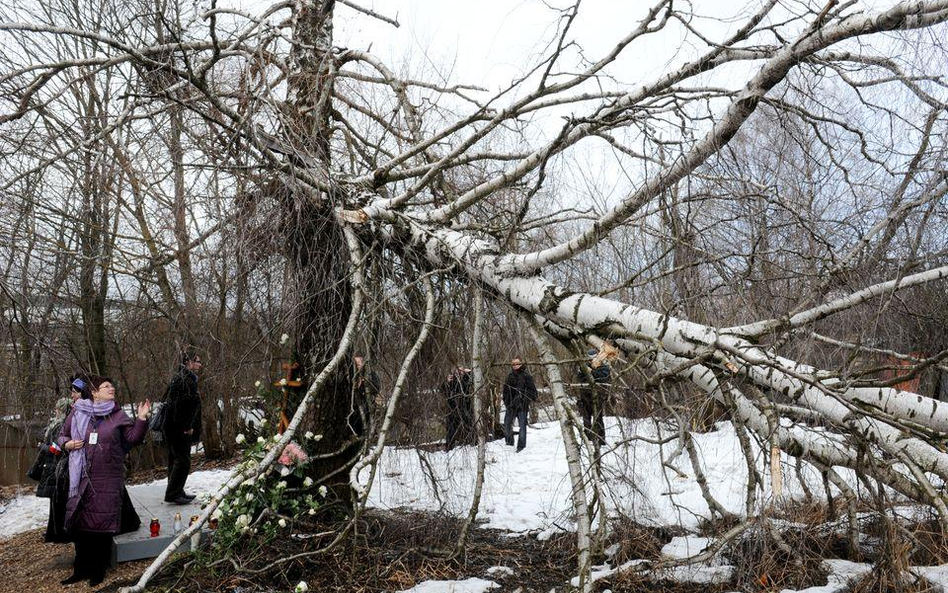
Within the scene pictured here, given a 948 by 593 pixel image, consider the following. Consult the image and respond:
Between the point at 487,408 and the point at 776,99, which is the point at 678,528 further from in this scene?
the point at 776,99

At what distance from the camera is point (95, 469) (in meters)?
5.34

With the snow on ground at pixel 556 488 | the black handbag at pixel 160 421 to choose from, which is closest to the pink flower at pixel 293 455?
the snow on ground at pixel 556 488

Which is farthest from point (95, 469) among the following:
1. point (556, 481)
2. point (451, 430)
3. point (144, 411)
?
point (556, 481)

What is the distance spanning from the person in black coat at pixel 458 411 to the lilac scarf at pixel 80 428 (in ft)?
8.72

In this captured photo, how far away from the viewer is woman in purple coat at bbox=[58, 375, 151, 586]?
5.31 metres

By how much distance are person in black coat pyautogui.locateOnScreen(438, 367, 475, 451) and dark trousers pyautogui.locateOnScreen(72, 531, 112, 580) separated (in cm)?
279

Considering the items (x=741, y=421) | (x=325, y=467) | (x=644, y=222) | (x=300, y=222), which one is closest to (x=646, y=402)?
(x=741, y=421)

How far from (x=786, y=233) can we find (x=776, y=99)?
58.5 inches

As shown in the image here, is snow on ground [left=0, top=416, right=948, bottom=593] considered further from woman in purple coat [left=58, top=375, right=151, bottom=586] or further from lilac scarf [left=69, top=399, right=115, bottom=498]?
lilac scarf [left=69, top=399, right=115, bottom=498]

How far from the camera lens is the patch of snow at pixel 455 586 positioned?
456 cm

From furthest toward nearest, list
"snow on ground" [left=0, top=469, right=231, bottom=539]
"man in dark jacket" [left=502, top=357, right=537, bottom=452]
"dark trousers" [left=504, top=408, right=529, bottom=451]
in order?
"dark trousers" [left=504, top=408, right=529, bottom=451]
"man in dark jacket" [left=502, top=357, right=537, bottom=452]
"snow on ground" [left=0, top=469, right=231, bottom=539]

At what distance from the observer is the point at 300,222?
18.0 ft

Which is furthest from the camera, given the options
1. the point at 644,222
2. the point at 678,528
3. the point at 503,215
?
the point at 503,215

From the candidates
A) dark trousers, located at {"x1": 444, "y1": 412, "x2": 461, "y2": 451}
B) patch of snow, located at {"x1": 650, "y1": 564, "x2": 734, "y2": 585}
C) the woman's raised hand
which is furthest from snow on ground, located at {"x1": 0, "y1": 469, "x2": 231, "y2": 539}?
patch of snow, located at {"x1": 650, "y1": 564, "x2": 734, "y2": 585}
